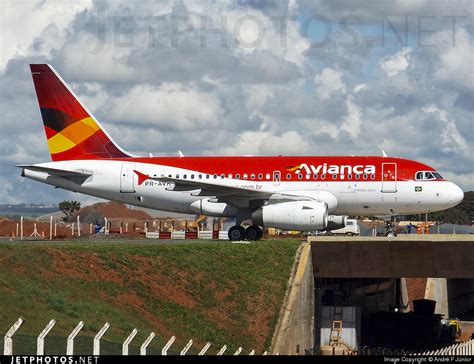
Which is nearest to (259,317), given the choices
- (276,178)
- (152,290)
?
(152,290)

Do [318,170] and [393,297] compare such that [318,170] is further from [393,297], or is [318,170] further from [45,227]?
[45,227]

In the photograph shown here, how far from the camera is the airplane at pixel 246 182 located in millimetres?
56188

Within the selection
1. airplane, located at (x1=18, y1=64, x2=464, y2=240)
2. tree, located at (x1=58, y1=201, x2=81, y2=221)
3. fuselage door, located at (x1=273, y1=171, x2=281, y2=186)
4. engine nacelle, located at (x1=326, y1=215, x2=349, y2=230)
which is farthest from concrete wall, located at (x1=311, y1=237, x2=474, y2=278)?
tree, located at (x1=58, y1=201, x2=81, y2=221)

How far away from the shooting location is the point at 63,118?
208 ft

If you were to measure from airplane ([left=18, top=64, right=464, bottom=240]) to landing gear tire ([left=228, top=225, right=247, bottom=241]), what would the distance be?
61 millimetres

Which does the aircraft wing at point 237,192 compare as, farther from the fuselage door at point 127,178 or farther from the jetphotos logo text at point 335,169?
the fuselage door at point 127,178

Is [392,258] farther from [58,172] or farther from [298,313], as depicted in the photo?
[58,172]

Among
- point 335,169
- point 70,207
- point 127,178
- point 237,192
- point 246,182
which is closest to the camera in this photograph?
point 237,192

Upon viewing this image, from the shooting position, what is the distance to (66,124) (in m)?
63.4

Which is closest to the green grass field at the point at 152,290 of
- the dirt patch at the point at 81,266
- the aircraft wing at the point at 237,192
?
the dirt patch at the point at 81,266

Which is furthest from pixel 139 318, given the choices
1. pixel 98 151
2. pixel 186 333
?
pixel 98 151

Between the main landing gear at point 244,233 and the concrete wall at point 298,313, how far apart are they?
142 inches

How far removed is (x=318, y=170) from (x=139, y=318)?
1906 centimetres

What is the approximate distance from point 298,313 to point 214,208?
Result: 9838mm
